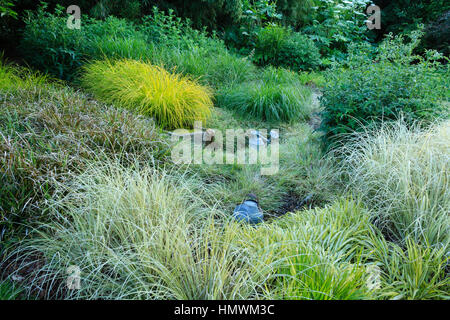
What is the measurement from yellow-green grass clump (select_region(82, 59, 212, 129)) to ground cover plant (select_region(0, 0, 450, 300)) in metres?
0.02

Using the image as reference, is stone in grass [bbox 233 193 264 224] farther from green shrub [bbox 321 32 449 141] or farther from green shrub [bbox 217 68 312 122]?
green shrub [bbox 217 68 312 122]

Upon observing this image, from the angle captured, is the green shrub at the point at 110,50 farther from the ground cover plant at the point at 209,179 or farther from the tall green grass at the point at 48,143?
the tall green grass at the point at 48,143

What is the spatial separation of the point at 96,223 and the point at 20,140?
1180mm

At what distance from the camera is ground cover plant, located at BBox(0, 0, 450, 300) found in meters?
1.69

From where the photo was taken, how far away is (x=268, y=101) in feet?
14.7

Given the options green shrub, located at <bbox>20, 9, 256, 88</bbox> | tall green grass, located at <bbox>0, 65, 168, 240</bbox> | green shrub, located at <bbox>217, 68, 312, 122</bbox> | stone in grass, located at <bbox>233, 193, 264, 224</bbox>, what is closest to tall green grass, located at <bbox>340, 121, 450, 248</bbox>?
stone in grass, located at <bbox>233, 193, 264, 224</bbox>

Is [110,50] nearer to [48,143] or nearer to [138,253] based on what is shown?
[48,143]

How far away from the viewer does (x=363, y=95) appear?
3.32 metres

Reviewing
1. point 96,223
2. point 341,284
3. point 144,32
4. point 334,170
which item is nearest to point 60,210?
point 96,223

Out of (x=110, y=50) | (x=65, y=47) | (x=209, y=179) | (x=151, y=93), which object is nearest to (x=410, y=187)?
(x=209, y=179)

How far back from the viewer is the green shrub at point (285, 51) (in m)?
6.34

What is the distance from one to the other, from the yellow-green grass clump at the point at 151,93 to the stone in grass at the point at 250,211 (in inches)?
61.4

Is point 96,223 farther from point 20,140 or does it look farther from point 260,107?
point 260,107

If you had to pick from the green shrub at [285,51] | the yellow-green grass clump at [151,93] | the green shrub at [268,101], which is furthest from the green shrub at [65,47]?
the green shrub at [285,51]
